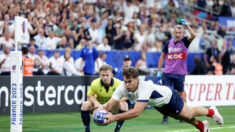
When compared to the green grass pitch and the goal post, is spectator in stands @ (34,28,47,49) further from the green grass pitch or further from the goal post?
the goal post

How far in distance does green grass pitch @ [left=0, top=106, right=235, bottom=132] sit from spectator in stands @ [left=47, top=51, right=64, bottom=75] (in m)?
3.17

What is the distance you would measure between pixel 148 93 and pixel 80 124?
4298 mm

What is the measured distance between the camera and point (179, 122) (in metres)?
11.8

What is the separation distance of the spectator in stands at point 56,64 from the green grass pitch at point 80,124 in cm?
317

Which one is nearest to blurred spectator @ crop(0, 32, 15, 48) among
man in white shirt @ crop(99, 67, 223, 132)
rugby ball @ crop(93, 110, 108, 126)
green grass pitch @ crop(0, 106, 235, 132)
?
green grass pitch @ crop(0, 106, 235, 132)

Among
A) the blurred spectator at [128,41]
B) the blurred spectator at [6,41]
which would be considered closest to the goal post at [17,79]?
the blurred spectator at [6,41]

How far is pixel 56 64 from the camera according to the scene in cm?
1648

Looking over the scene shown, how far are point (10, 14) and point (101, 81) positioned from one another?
19.0 feet

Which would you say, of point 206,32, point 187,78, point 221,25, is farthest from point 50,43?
point 221,25

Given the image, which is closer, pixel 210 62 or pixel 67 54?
pixel 67 54

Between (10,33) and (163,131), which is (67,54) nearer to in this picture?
(10,33)

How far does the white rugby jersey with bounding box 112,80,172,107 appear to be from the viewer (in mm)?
7352

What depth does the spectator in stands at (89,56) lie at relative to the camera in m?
15.7

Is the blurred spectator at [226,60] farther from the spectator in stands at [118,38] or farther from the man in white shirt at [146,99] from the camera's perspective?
the man in white shirt at [146,99]
